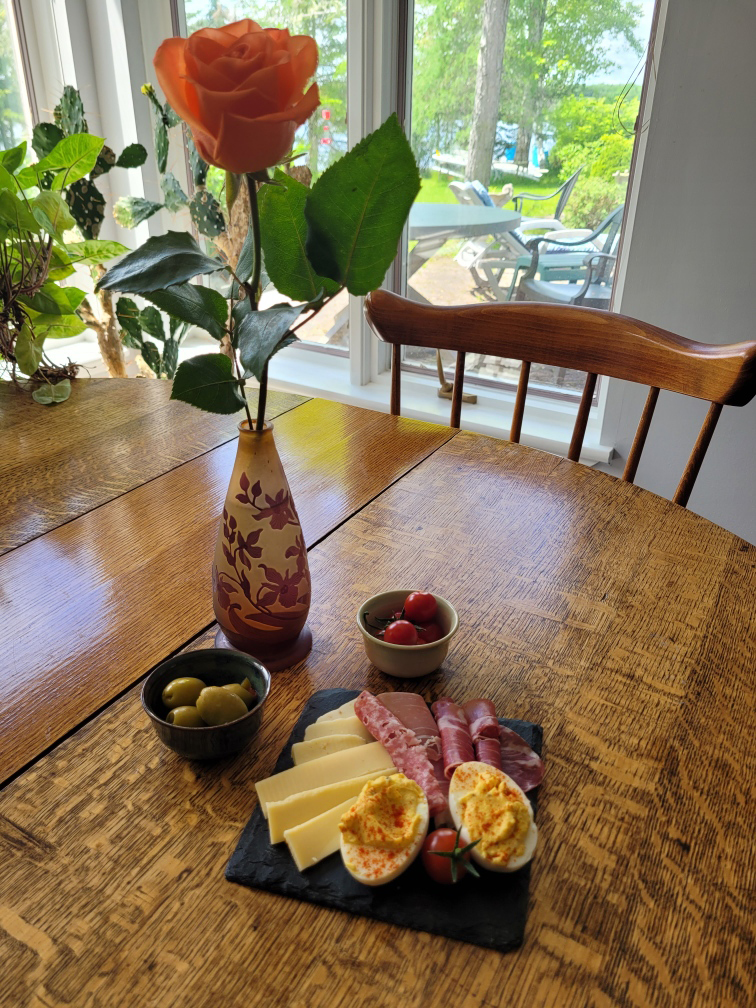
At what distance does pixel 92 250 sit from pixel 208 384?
3.84ft

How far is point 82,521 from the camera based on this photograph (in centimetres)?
96

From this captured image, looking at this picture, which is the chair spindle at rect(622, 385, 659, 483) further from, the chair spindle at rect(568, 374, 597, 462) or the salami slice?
the salami slice

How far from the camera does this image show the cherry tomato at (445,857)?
0.47 meters

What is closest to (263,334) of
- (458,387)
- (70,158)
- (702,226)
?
(458,387)

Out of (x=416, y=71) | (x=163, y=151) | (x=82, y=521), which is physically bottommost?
(x=82, y=521)

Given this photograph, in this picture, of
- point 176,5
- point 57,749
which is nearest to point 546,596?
point 57,749

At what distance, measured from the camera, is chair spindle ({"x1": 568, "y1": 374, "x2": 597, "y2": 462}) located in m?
1.15

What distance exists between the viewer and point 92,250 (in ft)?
5.07

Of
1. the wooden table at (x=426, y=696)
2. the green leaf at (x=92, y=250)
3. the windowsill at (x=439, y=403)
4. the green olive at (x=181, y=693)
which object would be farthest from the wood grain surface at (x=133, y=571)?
the windowsill at (x=439, y=403)

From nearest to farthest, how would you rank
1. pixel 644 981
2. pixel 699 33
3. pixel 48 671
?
1. pixel 644 981
2. pixel 48 671
3. pixel 699 33

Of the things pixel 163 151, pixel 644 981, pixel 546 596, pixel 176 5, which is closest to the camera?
pixel 644 981

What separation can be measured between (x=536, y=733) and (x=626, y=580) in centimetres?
28

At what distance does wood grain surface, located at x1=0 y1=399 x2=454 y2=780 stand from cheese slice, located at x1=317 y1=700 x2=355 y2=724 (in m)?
0.19

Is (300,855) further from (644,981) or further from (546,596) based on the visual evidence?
(546,596)
